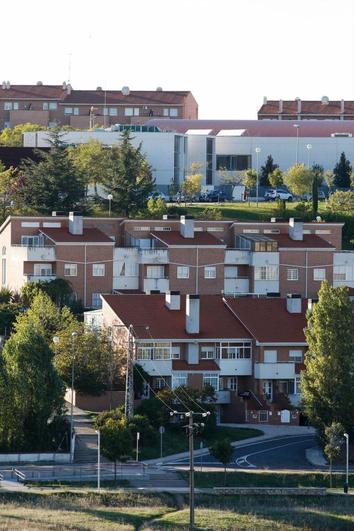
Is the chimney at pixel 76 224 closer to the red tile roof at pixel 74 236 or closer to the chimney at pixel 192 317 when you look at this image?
the red tile roof at pixel 74 236

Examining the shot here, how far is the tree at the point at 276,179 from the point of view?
148375mm

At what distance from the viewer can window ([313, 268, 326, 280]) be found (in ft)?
393

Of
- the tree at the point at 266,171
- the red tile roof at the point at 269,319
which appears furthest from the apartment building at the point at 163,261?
the tree at the point at 266,171

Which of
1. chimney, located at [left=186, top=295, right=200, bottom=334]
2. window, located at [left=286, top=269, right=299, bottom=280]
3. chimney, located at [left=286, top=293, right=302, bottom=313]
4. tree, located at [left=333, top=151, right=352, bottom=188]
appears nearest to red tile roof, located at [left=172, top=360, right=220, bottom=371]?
chimney, located at [left=186, top=295, right=200, bottom=334]

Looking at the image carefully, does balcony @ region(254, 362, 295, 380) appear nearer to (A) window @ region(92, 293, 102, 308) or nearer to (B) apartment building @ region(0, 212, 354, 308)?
(B) apartment building @ region(0, 212, 354, 308)

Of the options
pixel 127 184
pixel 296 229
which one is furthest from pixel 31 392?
pixel 127 184

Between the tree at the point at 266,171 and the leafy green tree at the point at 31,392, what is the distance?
66565mm

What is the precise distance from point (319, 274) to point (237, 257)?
481 cm

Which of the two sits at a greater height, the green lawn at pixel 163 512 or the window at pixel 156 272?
the window at pixel 156 272

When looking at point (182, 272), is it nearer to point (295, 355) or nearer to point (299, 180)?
point (295, 355)

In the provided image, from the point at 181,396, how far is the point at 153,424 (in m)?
2.92

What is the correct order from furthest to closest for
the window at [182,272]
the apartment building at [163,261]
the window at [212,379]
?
the window at [182,272]
the apartment building at [163,261]
the window at [212,379]

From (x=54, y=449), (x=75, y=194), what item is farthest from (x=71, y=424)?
(x=75, y=194)

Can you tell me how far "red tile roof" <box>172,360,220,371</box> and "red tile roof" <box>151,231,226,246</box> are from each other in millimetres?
21804
